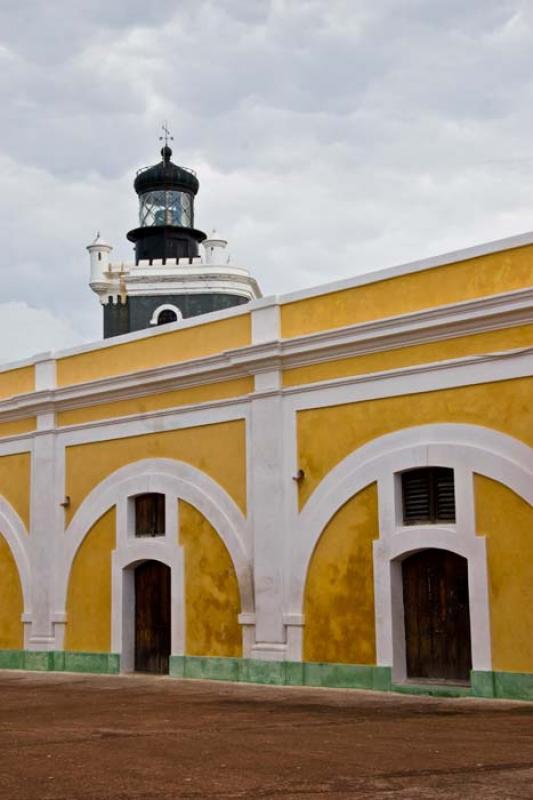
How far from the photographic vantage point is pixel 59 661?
16891mm

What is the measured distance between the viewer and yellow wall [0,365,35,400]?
60.4 ft

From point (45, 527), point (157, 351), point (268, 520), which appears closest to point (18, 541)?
point (45, 527)

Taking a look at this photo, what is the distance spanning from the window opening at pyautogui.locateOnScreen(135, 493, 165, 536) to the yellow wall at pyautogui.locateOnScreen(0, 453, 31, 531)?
2.56 m

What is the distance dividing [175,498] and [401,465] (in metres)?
4.04

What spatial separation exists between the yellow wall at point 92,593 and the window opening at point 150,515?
449 mm

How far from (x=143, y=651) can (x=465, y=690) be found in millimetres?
5663

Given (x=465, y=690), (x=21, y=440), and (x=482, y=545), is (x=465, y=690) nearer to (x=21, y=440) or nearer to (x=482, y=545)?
(x=482, y=545)

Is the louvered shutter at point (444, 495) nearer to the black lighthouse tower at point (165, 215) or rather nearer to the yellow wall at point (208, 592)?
the yellow wall at point (208, 592)

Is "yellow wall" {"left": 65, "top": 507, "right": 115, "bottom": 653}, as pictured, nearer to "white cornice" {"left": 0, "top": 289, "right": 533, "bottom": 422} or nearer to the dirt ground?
"white cornice" {"left": 0, "top": 289, "right": 533, "bottom": 422}

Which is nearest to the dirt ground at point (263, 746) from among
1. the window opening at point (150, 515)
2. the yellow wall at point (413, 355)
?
the window opening at point (150, 515)

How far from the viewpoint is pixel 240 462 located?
14812mm

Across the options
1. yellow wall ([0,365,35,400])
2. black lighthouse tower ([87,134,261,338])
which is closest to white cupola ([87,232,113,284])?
black lighthouse tower ([87,134,261,338])

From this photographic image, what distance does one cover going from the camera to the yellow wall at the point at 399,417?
471 inches

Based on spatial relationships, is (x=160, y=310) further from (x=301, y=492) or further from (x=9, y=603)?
(x=301, y=492)
